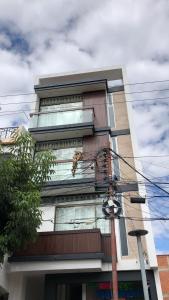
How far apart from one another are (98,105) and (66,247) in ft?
28.8

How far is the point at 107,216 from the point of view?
9.59 meters

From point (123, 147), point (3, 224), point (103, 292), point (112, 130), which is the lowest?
point (103, 292)

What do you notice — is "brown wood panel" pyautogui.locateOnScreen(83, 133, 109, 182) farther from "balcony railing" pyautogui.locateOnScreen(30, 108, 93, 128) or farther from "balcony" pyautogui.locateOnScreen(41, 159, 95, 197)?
"balcony railing" pyautogui.locateOnScreen(30, 108, 93, 128)

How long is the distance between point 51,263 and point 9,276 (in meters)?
1.57

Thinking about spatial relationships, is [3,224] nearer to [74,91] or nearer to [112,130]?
[112,130]

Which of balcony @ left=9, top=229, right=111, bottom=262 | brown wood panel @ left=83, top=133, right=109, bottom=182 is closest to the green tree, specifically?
balcony @ left=9, top=229, right=111, bottom=262

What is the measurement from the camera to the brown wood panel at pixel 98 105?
Result: 16931 mm

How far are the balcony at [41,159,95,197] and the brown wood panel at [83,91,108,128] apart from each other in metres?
2.72

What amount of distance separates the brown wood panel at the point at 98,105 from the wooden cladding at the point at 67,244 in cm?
673

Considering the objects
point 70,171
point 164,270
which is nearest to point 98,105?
point 70,171

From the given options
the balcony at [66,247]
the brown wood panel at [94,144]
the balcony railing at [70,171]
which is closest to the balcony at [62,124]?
the brown wood panel at [94,144]

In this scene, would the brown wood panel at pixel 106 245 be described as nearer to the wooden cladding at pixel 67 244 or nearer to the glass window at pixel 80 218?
the wooden cladding at pixel 67 244

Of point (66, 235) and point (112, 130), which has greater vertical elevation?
point (112, 130)

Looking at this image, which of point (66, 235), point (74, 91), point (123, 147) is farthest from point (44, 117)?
point (66, 235)
